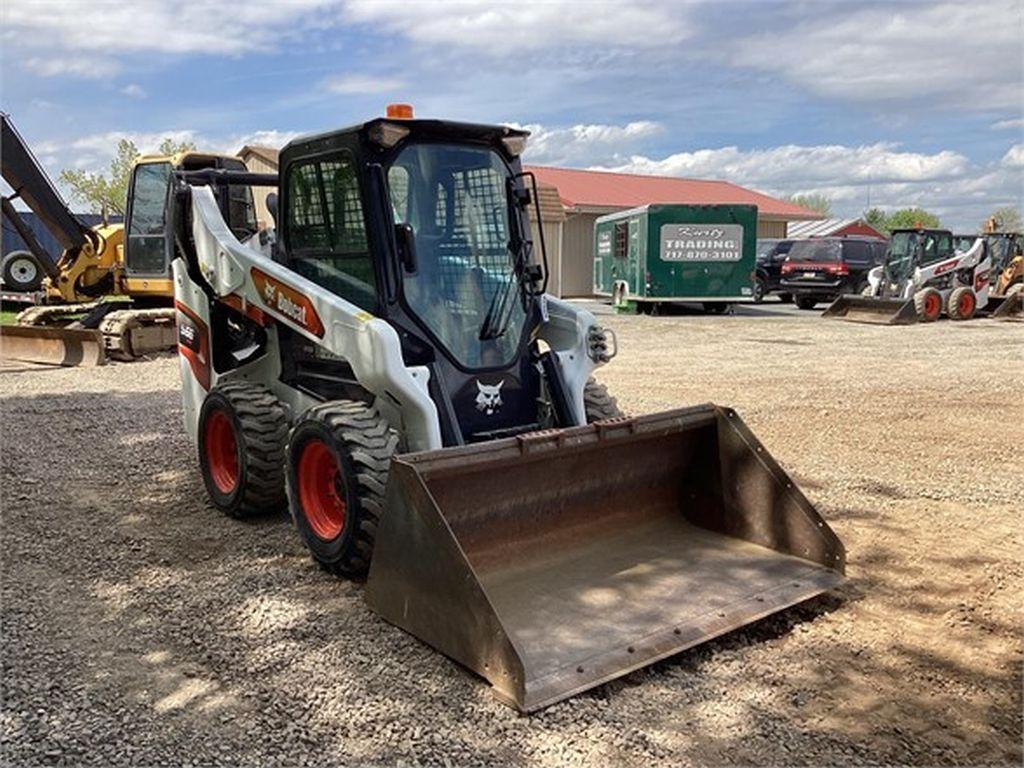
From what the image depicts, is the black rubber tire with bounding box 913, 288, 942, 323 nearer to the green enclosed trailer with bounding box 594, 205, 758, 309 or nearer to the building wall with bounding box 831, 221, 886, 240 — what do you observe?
the green enclosed trailer with bounding box 594, 205, 758, 309

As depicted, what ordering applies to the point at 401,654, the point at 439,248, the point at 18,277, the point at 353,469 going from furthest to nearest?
the point at 18,277 < the point at 439,248 < the point at 353,469 < the point at 401,654

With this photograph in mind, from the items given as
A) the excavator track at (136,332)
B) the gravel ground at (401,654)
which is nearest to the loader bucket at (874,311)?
the gravel ground at (401,654)

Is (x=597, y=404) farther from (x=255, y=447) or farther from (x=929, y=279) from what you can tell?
(x=929, y=279)

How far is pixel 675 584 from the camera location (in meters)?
4.20

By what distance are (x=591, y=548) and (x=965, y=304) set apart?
56.7 ft

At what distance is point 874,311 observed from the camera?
18734mm

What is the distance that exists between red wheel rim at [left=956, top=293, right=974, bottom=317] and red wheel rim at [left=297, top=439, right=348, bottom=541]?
17.8 m

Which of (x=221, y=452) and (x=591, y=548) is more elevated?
(x=221, y=452)

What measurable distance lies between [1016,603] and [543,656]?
2.25 meters

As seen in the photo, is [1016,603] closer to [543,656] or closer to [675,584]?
[675,584]

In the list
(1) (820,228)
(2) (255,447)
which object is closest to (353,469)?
(2) (255,447)

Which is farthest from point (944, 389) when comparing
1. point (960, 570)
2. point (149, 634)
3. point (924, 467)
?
point (149, 634)

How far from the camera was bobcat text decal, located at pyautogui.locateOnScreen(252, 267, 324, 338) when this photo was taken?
473 centimetres

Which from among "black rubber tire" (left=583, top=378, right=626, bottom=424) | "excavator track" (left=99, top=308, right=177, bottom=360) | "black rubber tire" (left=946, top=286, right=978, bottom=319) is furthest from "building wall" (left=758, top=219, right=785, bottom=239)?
"black rubber tire" (left=583, top=378, right=626, bottom=424)
